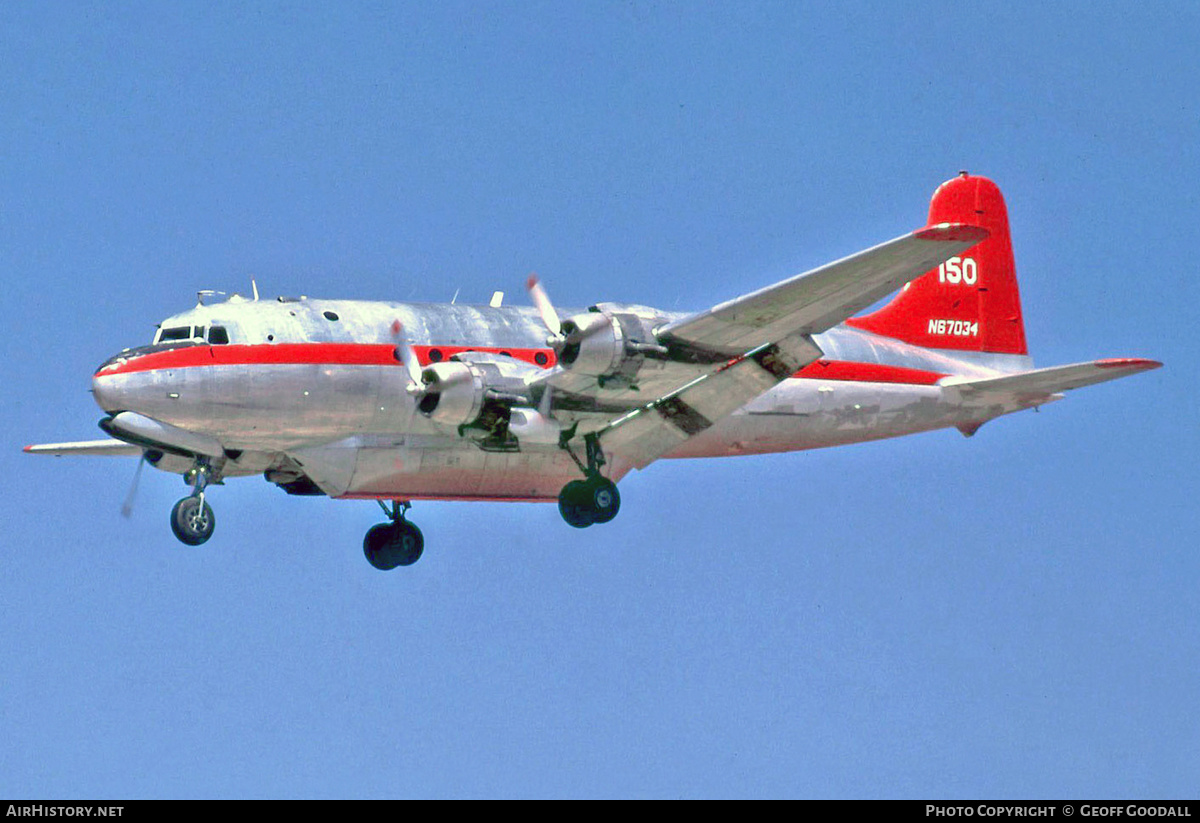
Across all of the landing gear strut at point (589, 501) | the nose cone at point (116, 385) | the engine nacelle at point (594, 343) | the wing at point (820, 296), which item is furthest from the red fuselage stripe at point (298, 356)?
the wing at point (820, 296)

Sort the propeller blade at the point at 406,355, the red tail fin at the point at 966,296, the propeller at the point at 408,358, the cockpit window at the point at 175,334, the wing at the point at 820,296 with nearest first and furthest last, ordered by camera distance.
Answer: the wing at the point at 820,296, the cockpit window at the point at 175,334, the propeller at the point at 408,358, the propeller blade at the point at 406,355, the red tail fin at the point at 966,296

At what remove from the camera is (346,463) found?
92.8 ft

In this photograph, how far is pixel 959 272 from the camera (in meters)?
33.6

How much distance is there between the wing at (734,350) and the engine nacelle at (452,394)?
109 cm

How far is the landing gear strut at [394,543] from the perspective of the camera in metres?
30.6

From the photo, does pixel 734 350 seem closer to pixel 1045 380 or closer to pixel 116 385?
pixel 1045 380

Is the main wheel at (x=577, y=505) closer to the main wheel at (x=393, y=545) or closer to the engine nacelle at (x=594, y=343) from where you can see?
the engine nacelle at (x=594, y=343)

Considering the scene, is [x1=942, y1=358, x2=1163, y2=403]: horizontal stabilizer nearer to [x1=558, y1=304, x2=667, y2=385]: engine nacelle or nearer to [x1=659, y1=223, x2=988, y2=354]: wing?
Answer: [x1=659, y1=223, x2=988, y2=354]: wing

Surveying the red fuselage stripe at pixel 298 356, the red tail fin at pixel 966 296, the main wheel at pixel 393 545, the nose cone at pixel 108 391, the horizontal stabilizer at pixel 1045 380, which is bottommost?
the main wheel at pixel 393 545

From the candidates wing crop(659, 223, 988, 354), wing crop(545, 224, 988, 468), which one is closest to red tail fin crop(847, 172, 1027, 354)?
wing crop(545, 224, 988, 468)

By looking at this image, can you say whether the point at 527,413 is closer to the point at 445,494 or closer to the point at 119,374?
the point at 445,494

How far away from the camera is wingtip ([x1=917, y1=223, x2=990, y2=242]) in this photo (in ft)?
78.5
